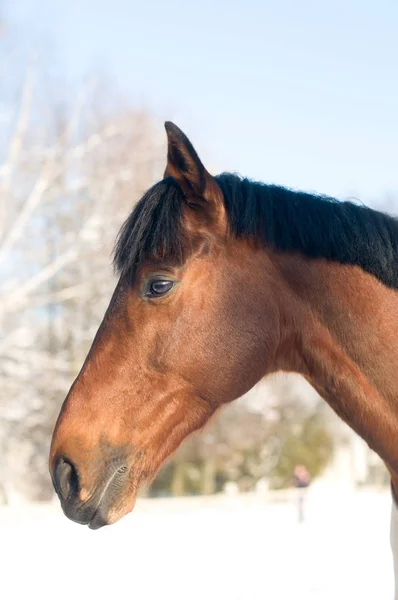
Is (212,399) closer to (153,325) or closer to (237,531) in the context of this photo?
(153,325)

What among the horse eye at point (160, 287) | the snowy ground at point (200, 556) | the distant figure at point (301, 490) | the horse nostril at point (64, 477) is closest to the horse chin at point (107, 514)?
the horse nostril at point (64, 477)

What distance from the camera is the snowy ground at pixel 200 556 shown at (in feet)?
25.8

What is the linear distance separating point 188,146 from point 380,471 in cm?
2982

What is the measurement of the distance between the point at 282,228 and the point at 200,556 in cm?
825

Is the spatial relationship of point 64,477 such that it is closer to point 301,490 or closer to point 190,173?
point 190,173

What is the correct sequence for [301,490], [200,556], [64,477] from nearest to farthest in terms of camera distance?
[64,477] < [200,556] < [301,490]

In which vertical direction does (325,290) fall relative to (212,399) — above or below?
above

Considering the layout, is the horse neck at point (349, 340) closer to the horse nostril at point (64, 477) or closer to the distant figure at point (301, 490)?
the horse nostril at point (64, 477)

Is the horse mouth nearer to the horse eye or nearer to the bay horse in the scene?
the bay horse

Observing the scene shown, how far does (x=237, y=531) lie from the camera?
517 inches

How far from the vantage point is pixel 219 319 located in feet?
9.11

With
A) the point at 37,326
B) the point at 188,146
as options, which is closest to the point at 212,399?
the point at 188,146

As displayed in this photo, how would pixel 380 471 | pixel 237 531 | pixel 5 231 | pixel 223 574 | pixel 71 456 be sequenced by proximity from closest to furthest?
1. pixel 71 456
2. pixel 223 574
3. pixel 237 531
4. pixel 5 231
5. pixel 380 471

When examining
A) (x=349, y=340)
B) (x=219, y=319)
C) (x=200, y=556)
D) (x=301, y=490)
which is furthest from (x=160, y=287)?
(x=301, y=490)
